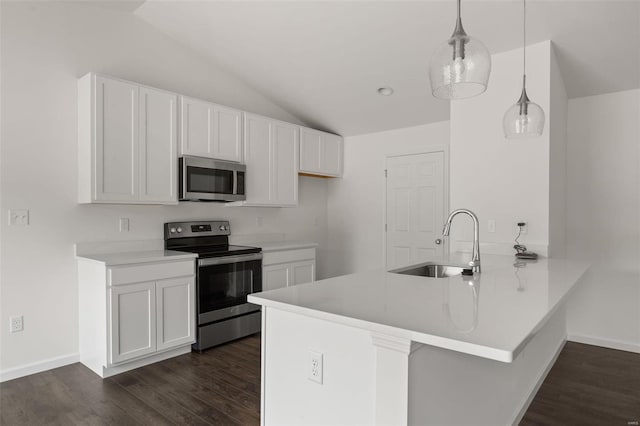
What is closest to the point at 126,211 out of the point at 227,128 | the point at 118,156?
the point at 118,156

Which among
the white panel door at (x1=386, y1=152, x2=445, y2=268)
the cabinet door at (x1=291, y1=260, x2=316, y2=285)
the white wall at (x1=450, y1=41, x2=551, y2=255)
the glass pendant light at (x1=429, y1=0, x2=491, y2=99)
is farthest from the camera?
the white panel door at (x1=386, y1=152, x2=445, y2=268)

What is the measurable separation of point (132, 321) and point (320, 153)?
2.96 meters

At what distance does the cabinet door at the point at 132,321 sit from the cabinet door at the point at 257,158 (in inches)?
57.5

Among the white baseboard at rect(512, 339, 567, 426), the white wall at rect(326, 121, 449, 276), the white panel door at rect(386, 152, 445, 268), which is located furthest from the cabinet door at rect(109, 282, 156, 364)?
the white wall at rect(326, 121, 449, 276)

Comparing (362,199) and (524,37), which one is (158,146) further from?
(524,37)

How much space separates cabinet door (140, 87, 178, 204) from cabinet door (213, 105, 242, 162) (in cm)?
41

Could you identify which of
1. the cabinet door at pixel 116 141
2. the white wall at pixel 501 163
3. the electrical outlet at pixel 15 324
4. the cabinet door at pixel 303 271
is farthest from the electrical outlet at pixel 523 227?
the electrical outlet at pixel 15 324

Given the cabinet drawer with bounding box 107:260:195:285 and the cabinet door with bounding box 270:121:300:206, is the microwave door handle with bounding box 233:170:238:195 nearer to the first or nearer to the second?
the cabinet door with bounding box 270:121:300:206

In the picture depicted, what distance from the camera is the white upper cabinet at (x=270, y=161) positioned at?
411 cm

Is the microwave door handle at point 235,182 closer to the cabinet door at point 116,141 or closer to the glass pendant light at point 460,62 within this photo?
the cabinet door at point 116,141

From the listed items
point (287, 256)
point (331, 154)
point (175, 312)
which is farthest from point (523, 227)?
point (175, 312)

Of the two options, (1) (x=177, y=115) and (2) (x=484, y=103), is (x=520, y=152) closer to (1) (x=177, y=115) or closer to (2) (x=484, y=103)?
(2) (x=484, y=103)

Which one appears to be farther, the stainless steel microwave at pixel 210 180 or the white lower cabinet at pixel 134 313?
the stainless steel microwave at pixel 210 180

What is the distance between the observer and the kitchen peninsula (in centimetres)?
118
